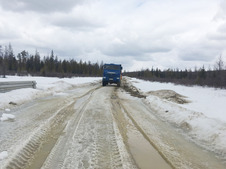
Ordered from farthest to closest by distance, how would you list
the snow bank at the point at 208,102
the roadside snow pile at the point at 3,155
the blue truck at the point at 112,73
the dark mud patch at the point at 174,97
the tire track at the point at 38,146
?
1. the blue truck at the point at 112,73
2. the dark mud patch at the point at 174,97
3. the snow bank at the point at 208,102
4. the roadside snow pile at the point at 3,155
5. the tire track at the point at 38,146

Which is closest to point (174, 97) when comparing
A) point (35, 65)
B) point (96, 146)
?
point (96, 146)

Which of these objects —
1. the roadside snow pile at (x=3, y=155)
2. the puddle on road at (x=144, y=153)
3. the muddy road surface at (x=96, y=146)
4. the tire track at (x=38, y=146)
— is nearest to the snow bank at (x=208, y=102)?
the muddy road surface at (x=96, y=146)

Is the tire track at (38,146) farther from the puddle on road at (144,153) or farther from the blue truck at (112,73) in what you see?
the blue truck at (112,73)

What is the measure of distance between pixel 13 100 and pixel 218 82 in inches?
1229

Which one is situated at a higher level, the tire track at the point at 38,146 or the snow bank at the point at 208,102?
the tire track at the point at 38,146

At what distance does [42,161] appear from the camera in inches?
141

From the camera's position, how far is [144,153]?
A: 422 cm

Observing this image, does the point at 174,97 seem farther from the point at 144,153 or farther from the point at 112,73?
→ the point at 112,73

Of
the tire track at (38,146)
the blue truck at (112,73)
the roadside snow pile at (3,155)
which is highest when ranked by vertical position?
the blue truck at (112,73)

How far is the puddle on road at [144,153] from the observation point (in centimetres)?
367

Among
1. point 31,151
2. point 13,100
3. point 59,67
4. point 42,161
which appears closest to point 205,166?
point 42,161

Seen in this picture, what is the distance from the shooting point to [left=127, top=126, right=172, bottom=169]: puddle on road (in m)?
3.67

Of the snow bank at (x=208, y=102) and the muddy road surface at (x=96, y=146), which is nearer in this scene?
the muddy road surface at (x=96, y=146)

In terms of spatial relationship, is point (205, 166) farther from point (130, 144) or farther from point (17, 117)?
point (17, 117)
